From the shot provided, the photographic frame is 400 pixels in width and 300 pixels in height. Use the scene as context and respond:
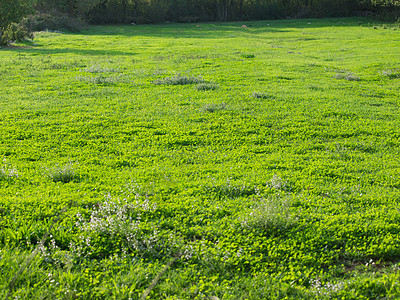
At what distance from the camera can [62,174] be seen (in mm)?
6316

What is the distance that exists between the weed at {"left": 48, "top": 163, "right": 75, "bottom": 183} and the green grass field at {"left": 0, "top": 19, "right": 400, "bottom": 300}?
0.09 ft

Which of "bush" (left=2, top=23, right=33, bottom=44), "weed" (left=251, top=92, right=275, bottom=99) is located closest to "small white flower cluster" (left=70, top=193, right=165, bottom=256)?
"weed" (left=251, top=92, right=275, bottom=99)

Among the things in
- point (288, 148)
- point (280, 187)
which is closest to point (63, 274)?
point (280, 187)

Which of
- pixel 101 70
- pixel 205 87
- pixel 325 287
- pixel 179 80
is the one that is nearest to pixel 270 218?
pixel 325 287

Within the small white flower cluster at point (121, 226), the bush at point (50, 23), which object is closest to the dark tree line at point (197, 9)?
the bush at point (50, 23)

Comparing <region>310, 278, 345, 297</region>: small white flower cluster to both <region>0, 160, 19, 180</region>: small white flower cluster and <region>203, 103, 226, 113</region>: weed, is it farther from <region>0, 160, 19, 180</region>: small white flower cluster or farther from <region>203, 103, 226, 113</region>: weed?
<region>203, 103, 226, 113</region>: weed

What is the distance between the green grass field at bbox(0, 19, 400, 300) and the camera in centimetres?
405

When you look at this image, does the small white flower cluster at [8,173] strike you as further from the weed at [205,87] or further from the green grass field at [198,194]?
the weed at [205,87]

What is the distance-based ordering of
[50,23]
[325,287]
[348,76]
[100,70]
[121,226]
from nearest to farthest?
[325,287] → [121,226] → [348,76] → [100,70] → [50,23]

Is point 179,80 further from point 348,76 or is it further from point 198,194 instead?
point 198,194

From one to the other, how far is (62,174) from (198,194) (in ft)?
9.10

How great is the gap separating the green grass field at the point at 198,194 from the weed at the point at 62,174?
0.03 meters

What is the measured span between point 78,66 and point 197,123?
12.2 m

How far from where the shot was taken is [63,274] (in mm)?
3941
